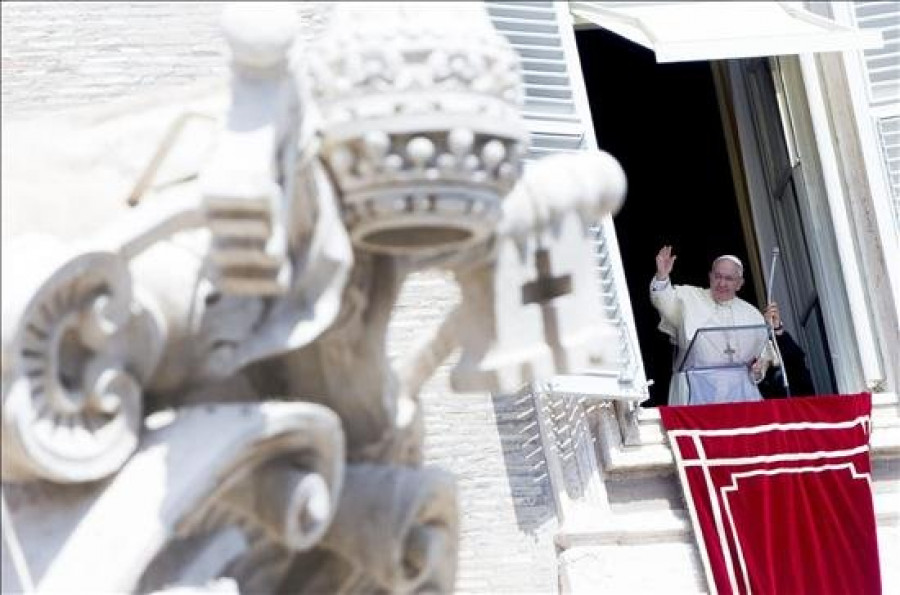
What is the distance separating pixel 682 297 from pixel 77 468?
9189 millimetres

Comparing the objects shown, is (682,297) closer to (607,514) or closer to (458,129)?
(607,514)

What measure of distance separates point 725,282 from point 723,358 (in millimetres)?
503

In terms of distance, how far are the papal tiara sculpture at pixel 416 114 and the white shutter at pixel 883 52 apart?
335 inches

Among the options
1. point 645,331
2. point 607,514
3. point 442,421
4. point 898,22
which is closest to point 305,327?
point 442,421

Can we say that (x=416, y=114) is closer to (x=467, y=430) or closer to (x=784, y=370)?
(x=467, y=430)

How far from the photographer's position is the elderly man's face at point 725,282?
43.4 ft

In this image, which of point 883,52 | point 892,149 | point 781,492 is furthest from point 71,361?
point 883,52

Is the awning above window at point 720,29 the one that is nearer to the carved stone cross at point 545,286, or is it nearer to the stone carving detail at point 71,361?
the carved stone cross at point 545,286

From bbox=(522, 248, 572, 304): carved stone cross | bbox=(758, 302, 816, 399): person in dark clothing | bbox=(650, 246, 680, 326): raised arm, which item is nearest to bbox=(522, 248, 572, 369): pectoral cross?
bbox=(522, 248, 572, 304): carved stone cross

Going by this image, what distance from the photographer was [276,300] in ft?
13.9

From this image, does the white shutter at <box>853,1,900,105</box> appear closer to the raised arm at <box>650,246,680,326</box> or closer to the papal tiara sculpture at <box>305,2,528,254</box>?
the raised arm at <box>650,246,680,326</box>

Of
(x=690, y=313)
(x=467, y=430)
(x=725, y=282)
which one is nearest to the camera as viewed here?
(x=467, y=430)

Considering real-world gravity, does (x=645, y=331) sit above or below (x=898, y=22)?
below

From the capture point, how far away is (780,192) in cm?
1386
